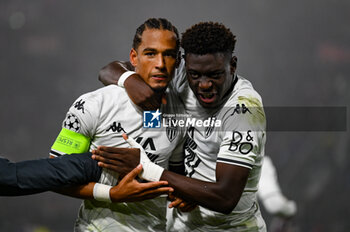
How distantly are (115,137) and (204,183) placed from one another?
319mm

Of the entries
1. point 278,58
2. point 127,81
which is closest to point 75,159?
point 127,81

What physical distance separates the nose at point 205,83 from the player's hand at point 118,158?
0.92 feet

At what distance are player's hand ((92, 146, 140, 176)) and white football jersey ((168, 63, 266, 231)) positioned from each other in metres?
0.25

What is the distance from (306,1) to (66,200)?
88.9 inches

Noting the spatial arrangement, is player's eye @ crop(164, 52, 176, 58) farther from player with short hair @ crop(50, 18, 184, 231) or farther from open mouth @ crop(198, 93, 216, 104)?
open mouth @ crop(198, 93, 216, 104)

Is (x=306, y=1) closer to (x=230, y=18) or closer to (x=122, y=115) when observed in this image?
(x=230, y=18)

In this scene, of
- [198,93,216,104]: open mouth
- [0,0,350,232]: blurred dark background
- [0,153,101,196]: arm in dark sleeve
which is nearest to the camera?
[0,153,101,196]: arm in dark sleeve

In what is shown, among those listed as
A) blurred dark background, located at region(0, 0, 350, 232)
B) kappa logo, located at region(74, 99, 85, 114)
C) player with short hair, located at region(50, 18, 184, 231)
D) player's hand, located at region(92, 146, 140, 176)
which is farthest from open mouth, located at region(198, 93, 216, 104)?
blurred dark background, located at region(0, 0, 350, 232)

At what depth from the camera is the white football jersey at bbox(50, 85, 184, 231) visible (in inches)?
56.1

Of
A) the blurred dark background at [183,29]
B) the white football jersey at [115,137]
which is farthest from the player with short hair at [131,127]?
the blurred dark background at [183,29]

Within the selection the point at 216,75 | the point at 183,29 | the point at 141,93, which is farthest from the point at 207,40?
the point at 183,29

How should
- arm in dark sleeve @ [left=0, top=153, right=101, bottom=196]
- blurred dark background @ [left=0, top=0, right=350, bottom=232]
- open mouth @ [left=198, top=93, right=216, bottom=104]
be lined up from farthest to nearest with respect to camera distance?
blurred dark background @ [left=0, top=0, right=350, bottom=232]
open mouth @ [left=198, top=93, right=216, bottom=104]
arm in dark sleeve @ [left=0, top=153, right=101, bottom=196]

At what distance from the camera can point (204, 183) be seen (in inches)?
55.0

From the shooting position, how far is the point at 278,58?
132 inches
